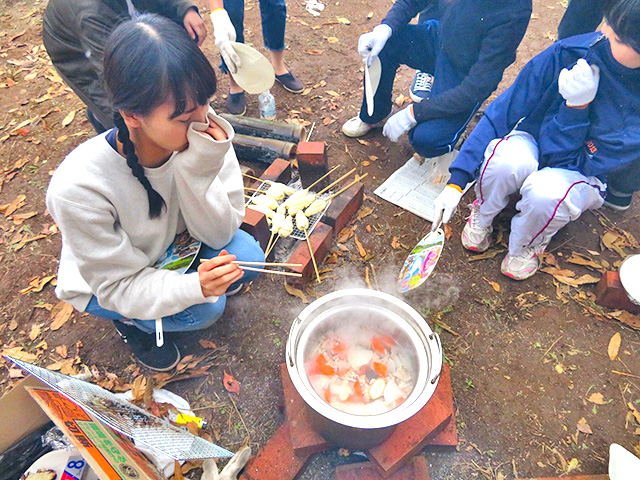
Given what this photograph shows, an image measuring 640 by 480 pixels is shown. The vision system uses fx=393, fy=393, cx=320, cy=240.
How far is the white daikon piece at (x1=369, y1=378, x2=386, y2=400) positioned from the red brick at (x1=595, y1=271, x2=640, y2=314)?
196 cm

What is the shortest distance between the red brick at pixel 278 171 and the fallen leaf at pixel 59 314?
72.1 inches

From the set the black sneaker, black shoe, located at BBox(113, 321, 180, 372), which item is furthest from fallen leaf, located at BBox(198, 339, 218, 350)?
the black sneaker

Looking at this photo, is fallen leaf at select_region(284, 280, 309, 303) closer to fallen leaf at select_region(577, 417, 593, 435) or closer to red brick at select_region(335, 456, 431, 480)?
red brick at select_region(335, 456, 431, 480)

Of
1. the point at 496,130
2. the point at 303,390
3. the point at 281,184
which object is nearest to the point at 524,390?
the point at 303,390

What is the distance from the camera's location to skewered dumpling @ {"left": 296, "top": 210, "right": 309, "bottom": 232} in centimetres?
306

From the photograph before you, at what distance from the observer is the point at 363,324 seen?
7.65 ft

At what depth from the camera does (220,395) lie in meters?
2.58

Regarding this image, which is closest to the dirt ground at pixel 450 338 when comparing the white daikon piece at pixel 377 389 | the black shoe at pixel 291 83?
Result: the white daikon piece at pixel 377 389

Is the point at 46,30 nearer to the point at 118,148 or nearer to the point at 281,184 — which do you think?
the point at 118,148

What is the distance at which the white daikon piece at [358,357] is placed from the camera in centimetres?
234

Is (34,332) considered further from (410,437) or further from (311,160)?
(410,437)

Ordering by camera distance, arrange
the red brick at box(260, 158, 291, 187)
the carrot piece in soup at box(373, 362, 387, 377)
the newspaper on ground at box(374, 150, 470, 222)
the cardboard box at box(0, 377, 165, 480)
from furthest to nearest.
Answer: the newspaper on ground at box(374, 150, 470, 222) < the red brick at box(260, 158, 291, 187) < the carrot piece in soup at box(373, 362, 387, 377) < the cardboard box at box(0, 377, 165, 480)

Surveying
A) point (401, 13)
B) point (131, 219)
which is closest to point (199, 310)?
point (131, 219)

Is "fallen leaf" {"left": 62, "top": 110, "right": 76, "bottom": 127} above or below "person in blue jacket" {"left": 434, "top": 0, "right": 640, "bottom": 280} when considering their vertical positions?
below
